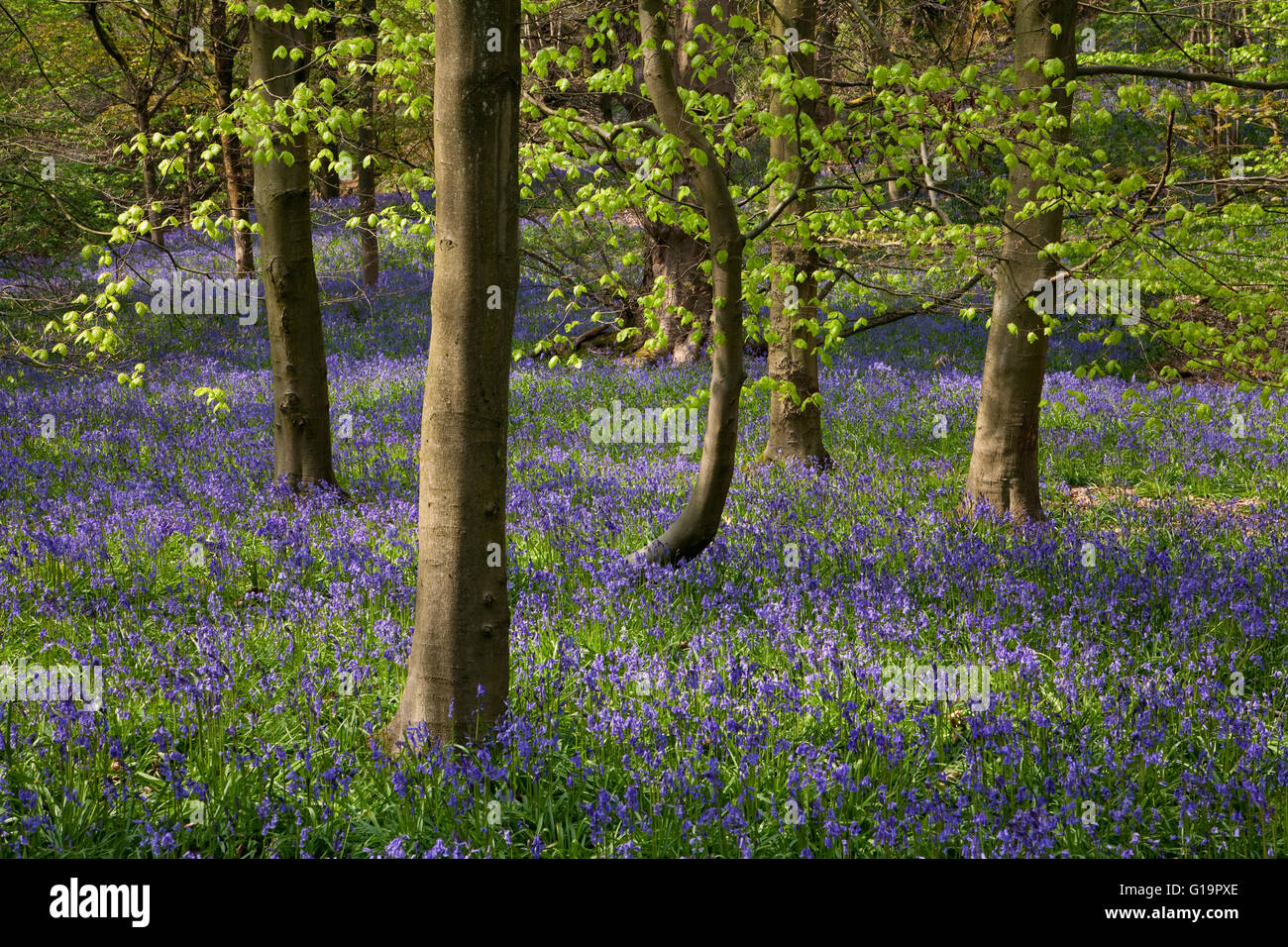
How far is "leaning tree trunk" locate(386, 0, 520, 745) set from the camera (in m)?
3.55

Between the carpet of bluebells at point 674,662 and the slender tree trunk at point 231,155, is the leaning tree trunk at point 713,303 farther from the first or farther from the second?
the slender tree trunk at point 231,155

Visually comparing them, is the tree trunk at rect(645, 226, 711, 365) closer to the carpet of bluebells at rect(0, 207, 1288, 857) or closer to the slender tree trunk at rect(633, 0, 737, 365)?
the slender tree trunk at rect(633, 0, 737, 365)

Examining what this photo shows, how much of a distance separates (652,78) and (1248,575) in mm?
4985

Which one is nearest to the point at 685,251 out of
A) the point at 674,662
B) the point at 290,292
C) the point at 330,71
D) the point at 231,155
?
the point at 330,71

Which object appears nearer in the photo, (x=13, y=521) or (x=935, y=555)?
(x=935, y=555)

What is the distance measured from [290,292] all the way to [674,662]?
16.6ft

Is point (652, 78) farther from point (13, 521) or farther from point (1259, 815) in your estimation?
point (13, 521)

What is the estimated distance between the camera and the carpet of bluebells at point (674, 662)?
343cm

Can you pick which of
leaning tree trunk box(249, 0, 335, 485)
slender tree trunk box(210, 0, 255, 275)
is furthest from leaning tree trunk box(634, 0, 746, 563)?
slender tree trunk box(210, 0, 255, 275)

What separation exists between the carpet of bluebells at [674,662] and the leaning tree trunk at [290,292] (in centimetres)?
47

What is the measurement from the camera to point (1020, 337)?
7.11 m

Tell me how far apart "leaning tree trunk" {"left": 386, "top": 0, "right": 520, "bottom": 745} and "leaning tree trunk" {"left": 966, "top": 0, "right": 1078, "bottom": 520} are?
430cm

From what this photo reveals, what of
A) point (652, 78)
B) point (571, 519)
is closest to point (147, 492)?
point (571, 519)

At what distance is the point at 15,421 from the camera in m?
11.2
